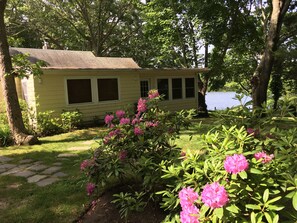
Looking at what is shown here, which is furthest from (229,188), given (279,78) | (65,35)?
(65,35)

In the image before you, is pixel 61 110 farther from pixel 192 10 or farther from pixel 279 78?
pixel 279 78

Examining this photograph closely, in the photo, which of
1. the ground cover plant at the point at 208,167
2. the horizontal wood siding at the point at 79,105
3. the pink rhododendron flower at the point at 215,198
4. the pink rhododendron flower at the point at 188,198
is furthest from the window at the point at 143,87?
the pink rhododendron flower at the point at 215,198

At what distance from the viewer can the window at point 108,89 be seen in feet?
38.5

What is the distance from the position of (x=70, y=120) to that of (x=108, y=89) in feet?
8.77

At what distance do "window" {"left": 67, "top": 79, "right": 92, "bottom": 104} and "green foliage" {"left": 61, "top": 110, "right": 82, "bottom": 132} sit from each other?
33.5 inches

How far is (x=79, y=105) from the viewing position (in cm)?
1104

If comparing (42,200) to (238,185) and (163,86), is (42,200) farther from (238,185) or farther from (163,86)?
(163,86)

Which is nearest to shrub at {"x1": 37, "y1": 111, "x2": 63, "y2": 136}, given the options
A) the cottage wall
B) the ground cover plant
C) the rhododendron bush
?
the cottage wall

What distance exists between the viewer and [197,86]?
15422mm

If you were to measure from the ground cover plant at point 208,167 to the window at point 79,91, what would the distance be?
7.74 m

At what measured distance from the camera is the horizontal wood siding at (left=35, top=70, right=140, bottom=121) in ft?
33.1

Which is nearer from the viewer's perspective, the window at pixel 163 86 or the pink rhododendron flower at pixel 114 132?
the pink rhododendron flower at pixel 114 132

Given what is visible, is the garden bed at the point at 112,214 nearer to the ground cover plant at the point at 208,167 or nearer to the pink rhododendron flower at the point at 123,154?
the ground cover plant at the point at 208,167

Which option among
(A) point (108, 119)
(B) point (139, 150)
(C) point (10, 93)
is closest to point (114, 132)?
(A) point (108, 119)
